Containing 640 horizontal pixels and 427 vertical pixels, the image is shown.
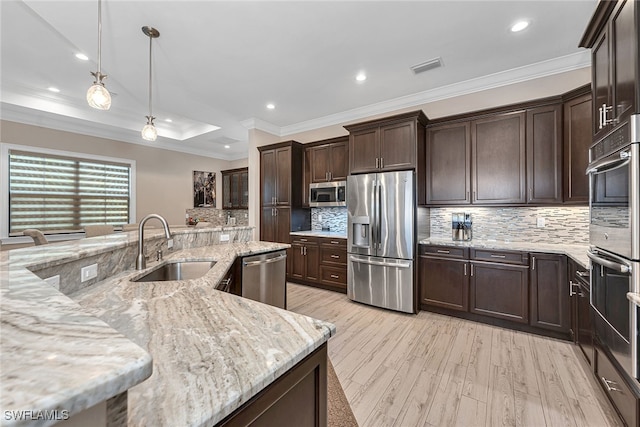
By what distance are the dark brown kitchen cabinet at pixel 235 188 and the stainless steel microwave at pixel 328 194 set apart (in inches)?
112

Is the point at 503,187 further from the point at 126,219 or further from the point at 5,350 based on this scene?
the point at 126,219

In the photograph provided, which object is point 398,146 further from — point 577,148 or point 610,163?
point 610,163

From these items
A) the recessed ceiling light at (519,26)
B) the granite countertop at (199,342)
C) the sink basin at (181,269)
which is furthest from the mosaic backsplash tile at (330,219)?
the granite countertop at (199,342)

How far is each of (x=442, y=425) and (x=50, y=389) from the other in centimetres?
202

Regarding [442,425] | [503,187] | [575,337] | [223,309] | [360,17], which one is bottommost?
[442,425]

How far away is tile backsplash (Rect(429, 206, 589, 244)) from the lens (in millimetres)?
2924

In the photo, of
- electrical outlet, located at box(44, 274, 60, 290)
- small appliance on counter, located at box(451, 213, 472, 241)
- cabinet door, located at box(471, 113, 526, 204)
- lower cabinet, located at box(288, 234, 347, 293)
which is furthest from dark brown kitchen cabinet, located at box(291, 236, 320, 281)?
electrical outlet, located at box(44, 274, 60, 290)

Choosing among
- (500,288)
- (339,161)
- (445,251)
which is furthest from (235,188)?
(500,288)

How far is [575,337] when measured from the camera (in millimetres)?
2420

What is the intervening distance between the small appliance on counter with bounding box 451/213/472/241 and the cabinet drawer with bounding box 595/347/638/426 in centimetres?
173

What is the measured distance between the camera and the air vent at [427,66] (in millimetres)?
2988

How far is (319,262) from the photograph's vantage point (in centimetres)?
432

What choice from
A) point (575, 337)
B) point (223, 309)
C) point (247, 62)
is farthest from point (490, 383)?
point (247, 62)

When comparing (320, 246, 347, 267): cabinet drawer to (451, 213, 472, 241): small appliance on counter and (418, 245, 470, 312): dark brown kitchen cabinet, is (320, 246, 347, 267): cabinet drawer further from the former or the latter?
(451, 213, 472, 241): small appliance on counter
